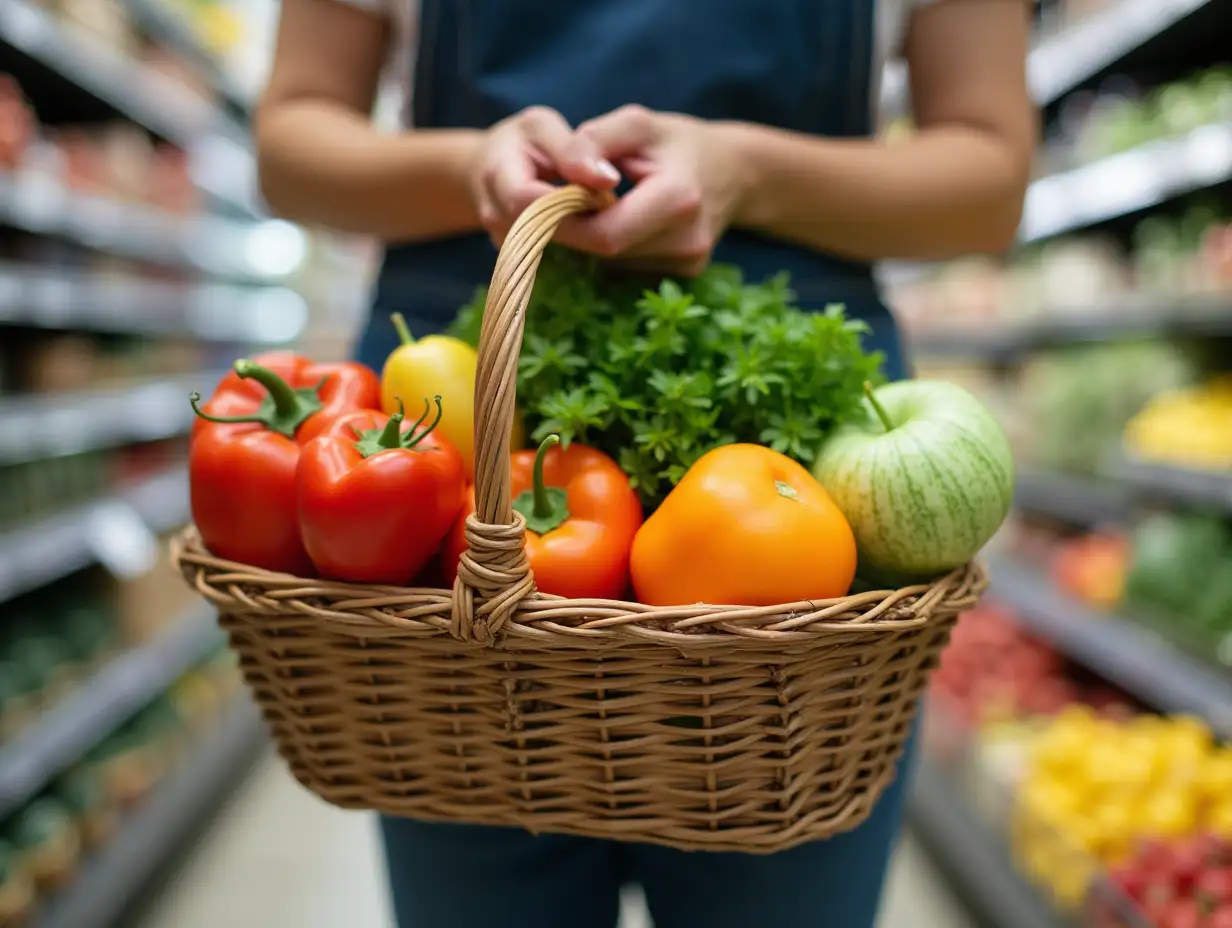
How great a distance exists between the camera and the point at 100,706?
2604 mm

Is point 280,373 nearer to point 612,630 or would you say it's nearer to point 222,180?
point 612,630

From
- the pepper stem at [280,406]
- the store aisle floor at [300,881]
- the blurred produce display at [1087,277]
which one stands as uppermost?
the blurred produce display at [1087,277]

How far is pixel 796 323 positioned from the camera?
83 centimetres

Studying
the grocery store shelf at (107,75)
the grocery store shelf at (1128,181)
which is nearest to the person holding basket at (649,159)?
the grocery store shelf at (1128,181)

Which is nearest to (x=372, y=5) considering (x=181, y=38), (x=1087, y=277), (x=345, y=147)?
(x=345, y=147)

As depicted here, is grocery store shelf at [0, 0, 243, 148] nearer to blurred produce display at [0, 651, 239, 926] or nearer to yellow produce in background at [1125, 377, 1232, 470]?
blurred produce display at [0, 651, 239, 926]

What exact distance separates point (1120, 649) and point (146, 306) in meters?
3.27

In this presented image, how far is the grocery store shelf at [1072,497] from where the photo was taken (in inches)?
127

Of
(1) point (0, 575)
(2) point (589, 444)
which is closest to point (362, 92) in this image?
(2) point (589, 444)

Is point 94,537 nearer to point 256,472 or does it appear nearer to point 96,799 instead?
point 96,799

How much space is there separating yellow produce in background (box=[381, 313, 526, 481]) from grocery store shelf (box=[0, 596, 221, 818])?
1.84 metres

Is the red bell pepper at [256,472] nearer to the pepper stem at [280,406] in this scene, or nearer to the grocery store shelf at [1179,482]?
the pepper stem at [280,406]

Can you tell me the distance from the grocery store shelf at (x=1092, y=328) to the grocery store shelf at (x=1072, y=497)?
508mm

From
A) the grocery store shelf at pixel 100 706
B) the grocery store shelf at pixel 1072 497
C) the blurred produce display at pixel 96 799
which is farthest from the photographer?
the grocery store shelf at pixel 1072 497
